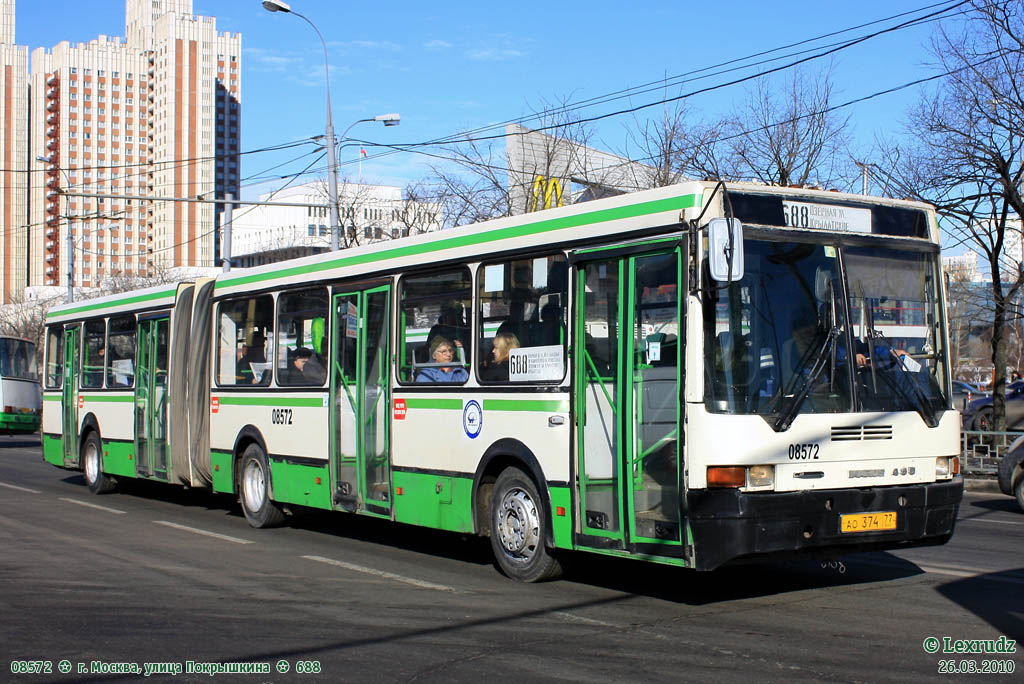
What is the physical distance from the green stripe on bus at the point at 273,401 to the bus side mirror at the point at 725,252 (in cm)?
615

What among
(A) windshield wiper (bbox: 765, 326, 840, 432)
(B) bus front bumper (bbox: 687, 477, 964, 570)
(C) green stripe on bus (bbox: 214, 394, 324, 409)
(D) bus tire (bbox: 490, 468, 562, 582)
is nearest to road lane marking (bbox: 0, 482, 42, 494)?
(C) green stripe on bus (bbox: 214, 394, 324, 409)

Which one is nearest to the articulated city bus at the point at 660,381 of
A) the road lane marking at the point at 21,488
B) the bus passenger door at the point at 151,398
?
the bus passenger door at the point at 151,398

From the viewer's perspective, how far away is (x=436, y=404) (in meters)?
10.6

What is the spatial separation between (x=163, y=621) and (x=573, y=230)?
4216 mm

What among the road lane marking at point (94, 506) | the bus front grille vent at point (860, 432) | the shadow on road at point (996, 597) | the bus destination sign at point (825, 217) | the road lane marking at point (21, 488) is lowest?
the shadow on road at point (996, 597)

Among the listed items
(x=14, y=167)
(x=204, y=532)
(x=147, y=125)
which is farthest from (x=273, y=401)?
(x=147, y=125)

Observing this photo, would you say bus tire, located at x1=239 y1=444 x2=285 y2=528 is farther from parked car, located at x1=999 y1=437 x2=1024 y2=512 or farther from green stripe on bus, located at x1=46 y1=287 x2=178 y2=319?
parked car, located at x1=999 y1=437 x2=1024 y2=512

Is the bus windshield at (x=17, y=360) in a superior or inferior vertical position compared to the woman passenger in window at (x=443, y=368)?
superior

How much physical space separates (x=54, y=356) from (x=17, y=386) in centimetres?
1440

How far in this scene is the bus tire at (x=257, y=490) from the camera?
13734 mm

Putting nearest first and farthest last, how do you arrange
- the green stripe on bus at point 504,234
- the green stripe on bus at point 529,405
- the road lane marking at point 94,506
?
the green stripe on bus at point 504,234 → the green stripe on bus at point 529,405 → the road lane marking at point 94,506

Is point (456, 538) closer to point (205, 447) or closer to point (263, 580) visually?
point (263, 580)

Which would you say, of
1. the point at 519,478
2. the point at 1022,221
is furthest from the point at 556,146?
the point at 519,478

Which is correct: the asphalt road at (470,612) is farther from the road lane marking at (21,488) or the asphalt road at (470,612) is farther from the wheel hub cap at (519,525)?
the road lane marking at (21,488)
